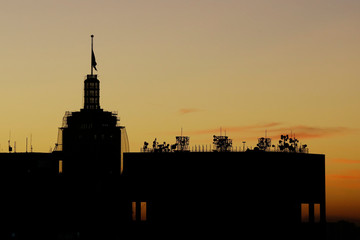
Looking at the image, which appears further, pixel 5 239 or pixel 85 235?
pixel 85 235

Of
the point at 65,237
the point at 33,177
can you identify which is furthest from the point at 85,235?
the point at 33,177

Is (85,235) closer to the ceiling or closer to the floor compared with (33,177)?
closer to the floor

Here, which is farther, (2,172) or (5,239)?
(2,172)

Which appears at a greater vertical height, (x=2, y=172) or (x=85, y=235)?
(x=2, y=172)

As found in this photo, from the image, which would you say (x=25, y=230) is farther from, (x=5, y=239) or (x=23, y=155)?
(x=23, y=155)

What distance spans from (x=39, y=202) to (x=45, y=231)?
10.6 meters

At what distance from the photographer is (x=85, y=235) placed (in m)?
199

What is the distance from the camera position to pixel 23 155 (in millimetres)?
199625

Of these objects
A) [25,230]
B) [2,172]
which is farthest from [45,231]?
[2,172]

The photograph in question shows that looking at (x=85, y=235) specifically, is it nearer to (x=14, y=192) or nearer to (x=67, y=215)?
(x=67, y=215)

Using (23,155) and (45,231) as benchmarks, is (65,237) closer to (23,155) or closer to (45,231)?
(45,231)

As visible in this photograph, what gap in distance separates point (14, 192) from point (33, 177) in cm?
686

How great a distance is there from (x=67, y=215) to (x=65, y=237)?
24.8 feet

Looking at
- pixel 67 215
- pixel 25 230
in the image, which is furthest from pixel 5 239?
pixel 67 215
